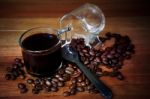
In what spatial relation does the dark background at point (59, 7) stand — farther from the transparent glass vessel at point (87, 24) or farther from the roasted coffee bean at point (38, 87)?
the roasted coffee bean at point (38, 87)

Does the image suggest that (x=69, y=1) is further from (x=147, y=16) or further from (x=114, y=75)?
(x=114, y=75)

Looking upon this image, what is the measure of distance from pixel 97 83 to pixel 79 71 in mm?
67

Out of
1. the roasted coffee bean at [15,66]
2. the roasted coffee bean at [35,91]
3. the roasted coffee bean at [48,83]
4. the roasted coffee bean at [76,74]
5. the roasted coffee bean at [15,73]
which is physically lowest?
the roasted coffee bean at [35,91]

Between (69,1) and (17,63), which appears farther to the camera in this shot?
(69,1)

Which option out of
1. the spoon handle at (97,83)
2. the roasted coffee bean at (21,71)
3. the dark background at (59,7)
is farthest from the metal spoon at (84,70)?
the dark background at (59,7)

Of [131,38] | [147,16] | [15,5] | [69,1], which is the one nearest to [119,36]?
[131,38]

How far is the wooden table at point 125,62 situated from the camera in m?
0.76

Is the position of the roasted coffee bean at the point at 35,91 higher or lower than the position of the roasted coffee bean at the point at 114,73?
lower

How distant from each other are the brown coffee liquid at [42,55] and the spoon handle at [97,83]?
0.07 metres

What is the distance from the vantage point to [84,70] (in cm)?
80

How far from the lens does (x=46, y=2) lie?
113 centimetres

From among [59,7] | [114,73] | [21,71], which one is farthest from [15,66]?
[59,7]

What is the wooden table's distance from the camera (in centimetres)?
76

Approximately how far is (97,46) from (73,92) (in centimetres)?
19
